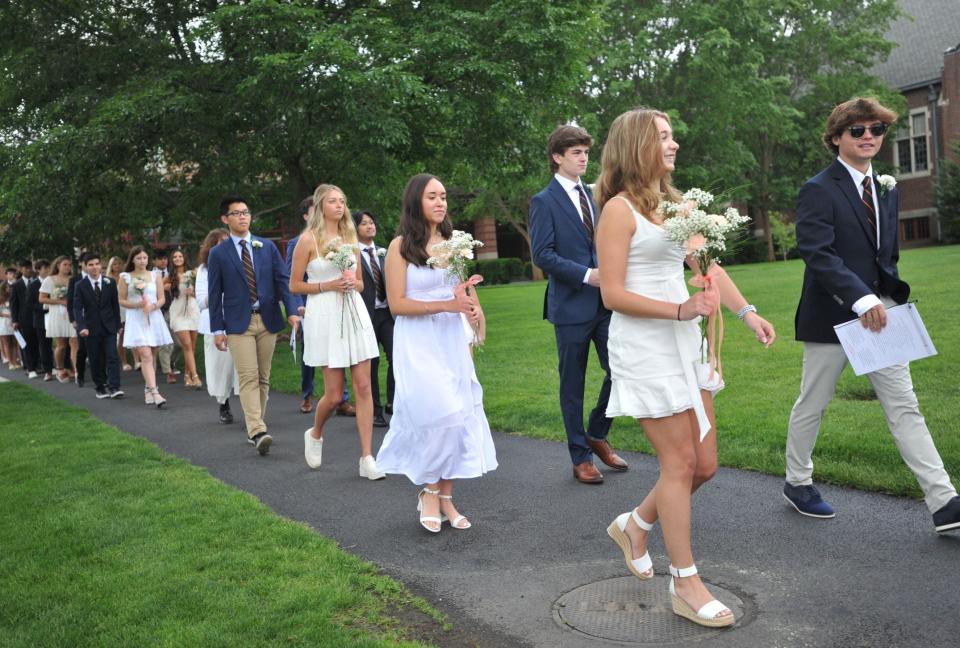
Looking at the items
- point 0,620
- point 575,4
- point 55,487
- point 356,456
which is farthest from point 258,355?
point 575,4

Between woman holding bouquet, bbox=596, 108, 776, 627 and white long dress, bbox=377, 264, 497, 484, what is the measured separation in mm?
1774

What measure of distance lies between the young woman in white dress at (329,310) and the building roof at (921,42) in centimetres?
4945

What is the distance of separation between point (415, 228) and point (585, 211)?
1.44m

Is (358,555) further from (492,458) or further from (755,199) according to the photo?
(755,199)

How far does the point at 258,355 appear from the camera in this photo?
28.8ft

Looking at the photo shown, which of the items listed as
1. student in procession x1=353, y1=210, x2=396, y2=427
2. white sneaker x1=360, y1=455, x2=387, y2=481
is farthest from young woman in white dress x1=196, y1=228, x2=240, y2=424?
white sneaker x1=360, y1=455, x2=387, y2=481

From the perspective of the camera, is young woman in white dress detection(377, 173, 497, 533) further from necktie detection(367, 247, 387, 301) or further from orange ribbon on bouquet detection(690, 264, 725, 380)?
necktie detection(367, 247, 387, 301)

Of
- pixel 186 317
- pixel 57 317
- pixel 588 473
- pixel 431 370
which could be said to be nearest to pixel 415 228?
pixel 431 370

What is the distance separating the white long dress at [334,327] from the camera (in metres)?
A: 7.35

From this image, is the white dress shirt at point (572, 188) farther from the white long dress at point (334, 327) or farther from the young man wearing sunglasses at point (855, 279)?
the white long dress at point (334, 327)

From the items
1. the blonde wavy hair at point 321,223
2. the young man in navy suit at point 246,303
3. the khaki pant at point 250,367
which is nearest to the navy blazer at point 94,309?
the young man in navy suit at point 246,303

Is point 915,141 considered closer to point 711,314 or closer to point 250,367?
point 250,367

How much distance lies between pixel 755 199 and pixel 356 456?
42.1 metres

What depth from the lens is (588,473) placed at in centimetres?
631
